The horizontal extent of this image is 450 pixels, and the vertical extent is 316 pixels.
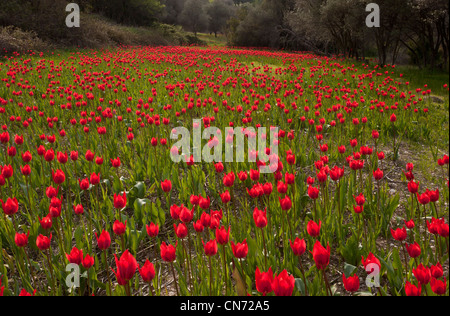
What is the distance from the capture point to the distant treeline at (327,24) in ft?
53.1

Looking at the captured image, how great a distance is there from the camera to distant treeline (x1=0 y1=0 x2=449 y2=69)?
53.1 ft

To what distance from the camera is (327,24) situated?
2269 centimetres

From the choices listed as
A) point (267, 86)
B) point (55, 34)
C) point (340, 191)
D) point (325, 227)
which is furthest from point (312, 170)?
point (55, 34)

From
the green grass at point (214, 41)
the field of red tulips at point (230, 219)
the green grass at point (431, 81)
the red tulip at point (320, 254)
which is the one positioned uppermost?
the green grass at point (214, 41)

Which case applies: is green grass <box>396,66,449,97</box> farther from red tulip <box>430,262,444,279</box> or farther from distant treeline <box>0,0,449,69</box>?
red tulip <box>430,262,444,279</box>

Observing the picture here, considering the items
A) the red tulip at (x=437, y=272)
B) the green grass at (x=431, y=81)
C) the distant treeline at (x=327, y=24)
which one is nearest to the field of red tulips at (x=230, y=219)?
the red tulip at (x=437, y=272)

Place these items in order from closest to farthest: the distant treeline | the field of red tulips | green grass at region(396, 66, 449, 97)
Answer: the field of red tulips < green grass at region(396, 66, 449, 97) < the distant treeline

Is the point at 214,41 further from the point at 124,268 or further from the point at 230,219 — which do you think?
the point at 124,268

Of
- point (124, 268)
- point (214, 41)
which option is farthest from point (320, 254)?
point (214, 41)

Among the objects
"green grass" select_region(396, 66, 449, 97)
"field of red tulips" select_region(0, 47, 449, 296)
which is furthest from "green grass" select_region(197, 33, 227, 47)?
"field of red tulips" select_region(0, 47, 449, 296)

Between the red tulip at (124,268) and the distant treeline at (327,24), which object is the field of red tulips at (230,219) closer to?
the red tulip at (124,268)
